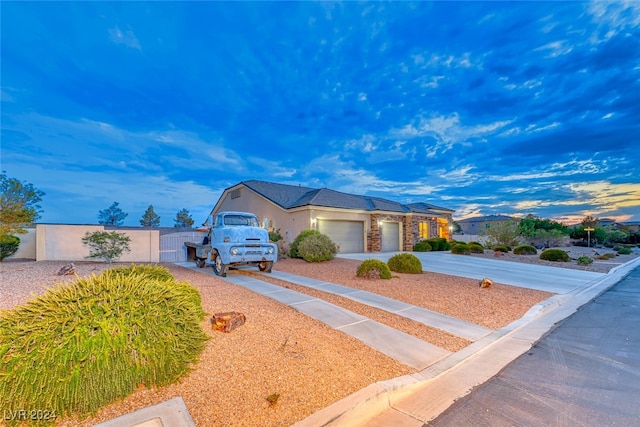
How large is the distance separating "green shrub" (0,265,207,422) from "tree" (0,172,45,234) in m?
11.9

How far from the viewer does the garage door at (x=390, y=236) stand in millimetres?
23461

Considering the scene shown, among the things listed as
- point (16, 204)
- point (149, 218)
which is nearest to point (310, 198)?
point (16, 204)

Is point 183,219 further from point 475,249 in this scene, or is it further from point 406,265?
point 406,265

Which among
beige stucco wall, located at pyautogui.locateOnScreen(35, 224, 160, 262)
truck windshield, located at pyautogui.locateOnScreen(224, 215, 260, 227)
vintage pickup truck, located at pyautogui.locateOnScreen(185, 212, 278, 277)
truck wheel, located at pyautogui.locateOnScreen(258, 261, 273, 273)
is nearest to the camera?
vintage pickup truck, located at pyautogui.locateOnScreen(185, 212, 278, 277)

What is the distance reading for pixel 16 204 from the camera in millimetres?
10797

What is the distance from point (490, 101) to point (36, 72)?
25.3m

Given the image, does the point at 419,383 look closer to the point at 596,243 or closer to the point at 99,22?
the point at 99,22

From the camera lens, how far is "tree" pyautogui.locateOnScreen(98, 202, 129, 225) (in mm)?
40125

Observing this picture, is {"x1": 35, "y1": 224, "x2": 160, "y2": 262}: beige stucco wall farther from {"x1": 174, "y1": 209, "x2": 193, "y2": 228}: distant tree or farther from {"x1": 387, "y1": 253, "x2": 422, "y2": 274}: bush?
{"x1": 174, "y1": 209, "x2": 193, "y2": 228}: distant tree

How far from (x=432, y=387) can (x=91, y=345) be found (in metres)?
3.60

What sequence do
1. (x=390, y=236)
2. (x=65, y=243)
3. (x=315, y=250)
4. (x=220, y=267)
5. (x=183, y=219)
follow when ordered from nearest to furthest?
1. (x=220, y=267)
2. (x=65, y=243)
3. (x=315, y=250)
4. (x=390, y=236)
5. (x=183, y=219)

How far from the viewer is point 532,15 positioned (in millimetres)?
11305

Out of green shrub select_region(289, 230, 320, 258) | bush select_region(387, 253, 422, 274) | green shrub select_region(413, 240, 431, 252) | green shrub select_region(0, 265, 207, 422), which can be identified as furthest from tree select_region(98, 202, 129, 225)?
green shrub select_region(0, 265, 207, 422)

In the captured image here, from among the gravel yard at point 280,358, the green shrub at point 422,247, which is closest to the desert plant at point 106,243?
the gravel yard at point 280,358
